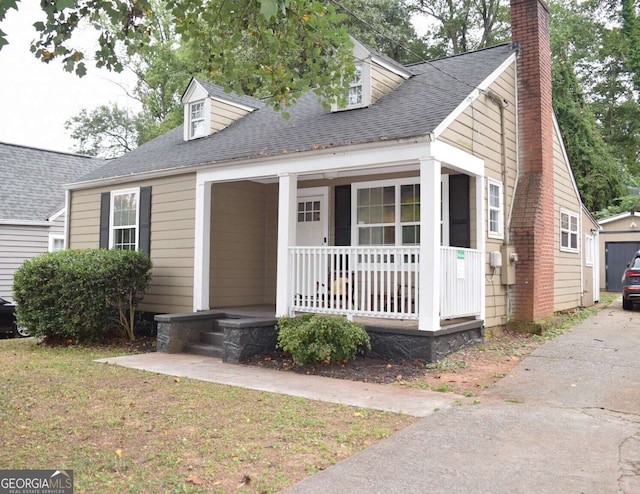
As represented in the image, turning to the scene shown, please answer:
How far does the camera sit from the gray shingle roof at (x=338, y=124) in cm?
812

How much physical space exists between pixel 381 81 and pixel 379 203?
7.76 ft

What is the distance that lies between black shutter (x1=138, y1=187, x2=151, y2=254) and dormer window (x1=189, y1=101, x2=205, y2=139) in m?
2.07

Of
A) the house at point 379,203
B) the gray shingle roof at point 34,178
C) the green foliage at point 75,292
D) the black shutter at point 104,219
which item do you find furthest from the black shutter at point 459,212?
the gray shingle roof at point 34,178

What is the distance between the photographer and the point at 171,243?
10.7m

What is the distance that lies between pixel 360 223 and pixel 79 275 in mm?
5205

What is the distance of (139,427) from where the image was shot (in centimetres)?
459

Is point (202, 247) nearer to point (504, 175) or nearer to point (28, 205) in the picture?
point (504, 175)

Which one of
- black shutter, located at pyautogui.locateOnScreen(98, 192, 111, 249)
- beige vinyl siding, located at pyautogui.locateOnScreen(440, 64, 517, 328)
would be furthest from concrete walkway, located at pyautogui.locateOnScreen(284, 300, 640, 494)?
black shutter, located at pyautogui.locateOnScreen(98, 192, 111, 249)

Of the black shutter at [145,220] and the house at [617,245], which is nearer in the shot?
the black shutter at [145,220]

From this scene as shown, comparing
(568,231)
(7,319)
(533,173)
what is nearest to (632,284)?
(568,231)

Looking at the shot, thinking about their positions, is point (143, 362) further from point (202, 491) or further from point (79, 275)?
point (202, 491)

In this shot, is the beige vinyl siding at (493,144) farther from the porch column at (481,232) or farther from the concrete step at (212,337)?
the concrete step at (212,337)

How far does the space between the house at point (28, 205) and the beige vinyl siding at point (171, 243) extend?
5.77 metres

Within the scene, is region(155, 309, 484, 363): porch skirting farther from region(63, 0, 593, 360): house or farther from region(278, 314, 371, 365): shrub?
region(278, 314, 371, 365): shrub
